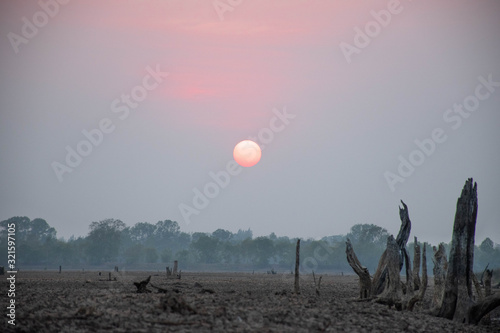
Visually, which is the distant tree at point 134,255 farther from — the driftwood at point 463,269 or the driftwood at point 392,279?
the driftwood at point 463,269

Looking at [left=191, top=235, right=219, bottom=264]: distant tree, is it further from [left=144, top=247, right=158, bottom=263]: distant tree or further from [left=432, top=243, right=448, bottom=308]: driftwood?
[left=432, top=243, right=448, bottom=308]: driftwood

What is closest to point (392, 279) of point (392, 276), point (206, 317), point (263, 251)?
point (392, 276)

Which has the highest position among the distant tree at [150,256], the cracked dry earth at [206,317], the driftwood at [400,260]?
the driftwood at [400,260]

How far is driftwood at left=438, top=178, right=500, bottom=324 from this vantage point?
2727cm

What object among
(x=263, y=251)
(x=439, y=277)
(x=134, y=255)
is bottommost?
(x=134, y=255)

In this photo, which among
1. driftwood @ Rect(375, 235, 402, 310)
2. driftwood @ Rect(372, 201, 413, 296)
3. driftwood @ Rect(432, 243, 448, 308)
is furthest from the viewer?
driftwood @ Rect(372, 201, 413, 296)

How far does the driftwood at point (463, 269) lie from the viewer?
89.5 feet

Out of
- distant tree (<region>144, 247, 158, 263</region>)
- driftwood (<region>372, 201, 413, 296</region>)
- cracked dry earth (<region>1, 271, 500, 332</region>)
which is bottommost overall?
distant tree (<region>144, 247, 158, 263</region>)

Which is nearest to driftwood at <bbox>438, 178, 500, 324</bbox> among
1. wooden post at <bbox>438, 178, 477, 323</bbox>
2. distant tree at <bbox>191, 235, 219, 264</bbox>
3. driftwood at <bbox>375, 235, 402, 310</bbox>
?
wooden post at <bbox>438, 178, 477, 323</bbox>

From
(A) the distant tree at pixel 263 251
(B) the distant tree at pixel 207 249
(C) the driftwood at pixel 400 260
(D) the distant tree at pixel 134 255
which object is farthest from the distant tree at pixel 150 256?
(C) the driftwood at pixel 400 260

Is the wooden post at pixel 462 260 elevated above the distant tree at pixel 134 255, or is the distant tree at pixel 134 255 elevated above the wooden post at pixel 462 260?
the wooden post at pixel 462 260

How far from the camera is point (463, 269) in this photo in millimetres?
27938

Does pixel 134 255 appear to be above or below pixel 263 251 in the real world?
below

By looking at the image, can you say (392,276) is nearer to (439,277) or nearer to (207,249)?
(439,277)
